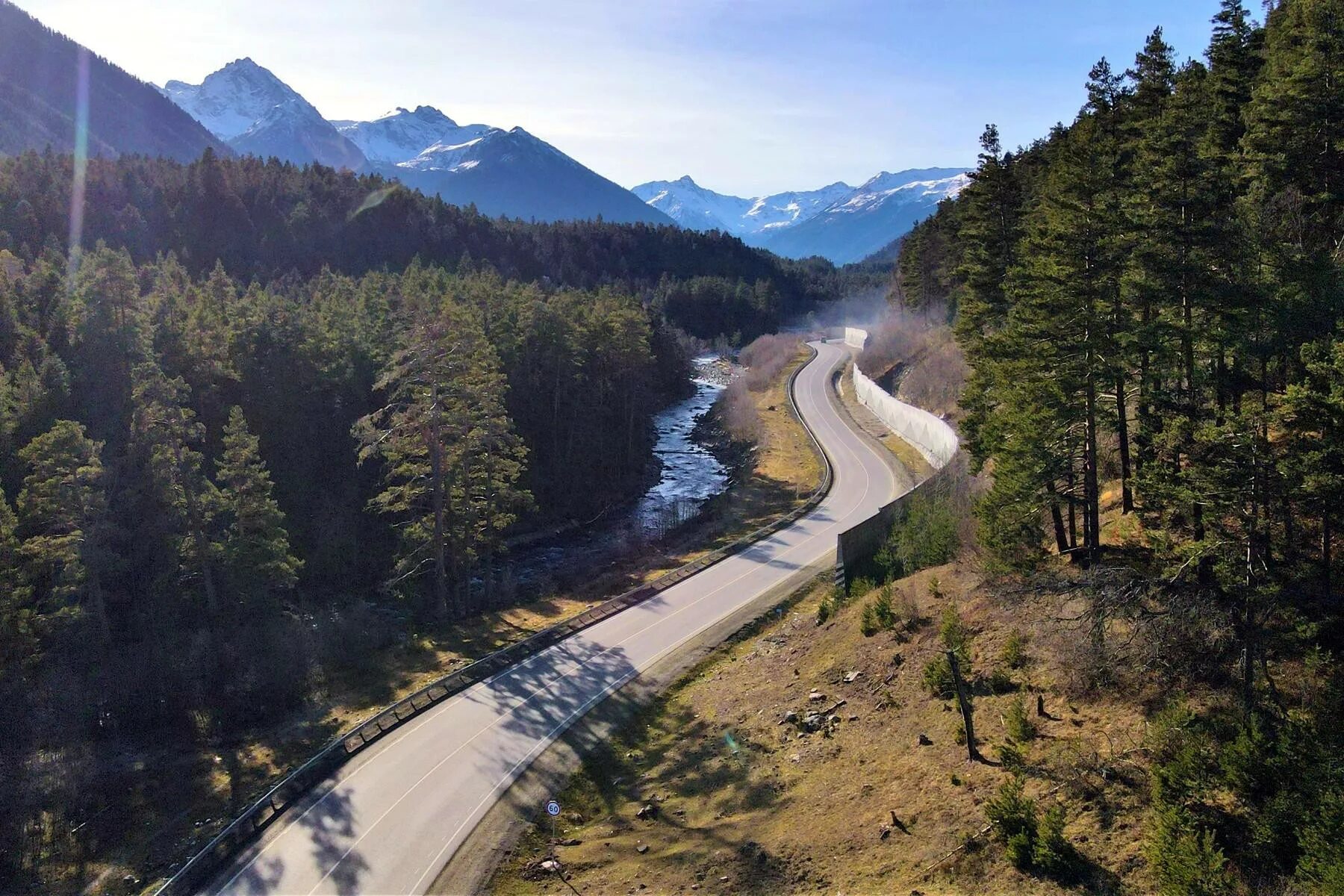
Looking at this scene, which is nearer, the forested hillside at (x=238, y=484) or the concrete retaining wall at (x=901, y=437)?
A: the forested hillside at (x=238, y=484)

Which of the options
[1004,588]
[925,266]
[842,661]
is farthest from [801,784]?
[925,266]

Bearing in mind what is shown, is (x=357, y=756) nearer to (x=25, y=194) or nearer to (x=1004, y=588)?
(x=1004, y=588)

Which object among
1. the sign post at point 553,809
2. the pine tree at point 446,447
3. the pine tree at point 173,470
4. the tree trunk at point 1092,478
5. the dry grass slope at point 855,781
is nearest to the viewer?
the dry grass slope at point 855,781

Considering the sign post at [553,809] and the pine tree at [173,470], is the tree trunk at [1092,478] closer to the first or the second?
the sign post at [553,809]

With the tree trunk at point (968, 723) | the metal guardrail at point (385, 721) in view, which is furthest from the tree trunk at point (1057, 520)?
A: the metal guardrail at point (385, 721)

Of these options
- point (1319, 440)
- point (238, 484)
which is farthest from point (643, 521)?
point (1319, 440)

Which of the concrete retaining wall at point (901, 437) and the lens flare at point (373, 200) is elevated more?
the lens flare at point (373, 200)
